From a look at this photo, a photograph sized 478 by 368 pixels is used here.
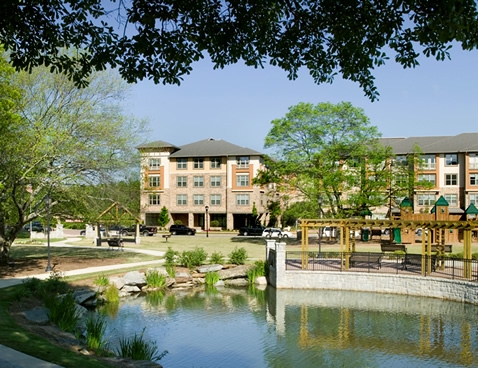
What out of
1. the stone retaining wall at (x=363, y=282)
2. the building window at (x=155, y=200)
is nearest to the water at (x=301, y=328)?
the stone retaining wall at (x=363, y=282)

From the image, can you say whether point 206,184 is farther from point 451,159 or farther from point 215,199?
point 451,159

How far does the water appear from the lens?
13.9 metres

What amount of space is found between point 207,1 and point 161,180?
6105 cm

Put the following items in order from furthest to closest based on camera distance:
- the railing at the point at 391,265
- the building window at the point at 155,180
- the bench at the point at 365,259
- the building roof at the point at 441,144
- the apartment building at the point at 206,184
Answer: the building window at the point at 155,180, the apartment building at the point at 206,184, the building roof at the point at 441,144, the bench at the point at 365,259, the railing at the point at 391,265

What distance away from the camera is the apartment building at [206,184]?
65.6 m

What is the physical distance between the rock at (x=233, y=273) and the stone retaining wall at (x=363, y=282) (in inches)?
70.4

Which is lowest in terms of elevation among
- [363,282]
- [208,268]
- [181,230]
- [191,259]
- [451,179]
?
[363,282]

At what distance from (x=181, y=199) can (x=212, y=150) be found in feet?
25.0

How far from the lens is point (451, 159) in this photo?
203 ft

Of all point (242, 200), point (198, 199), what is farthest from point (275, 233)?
point (198, 199)

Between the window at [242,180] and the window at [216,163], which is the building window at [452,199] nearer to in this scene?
the window at [242,180]

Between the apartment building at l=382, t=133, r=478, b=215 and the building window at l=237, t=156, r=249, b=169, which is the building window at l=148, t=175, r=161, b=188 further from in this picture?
the apartment building at l=382, t=133, r=478, b=215

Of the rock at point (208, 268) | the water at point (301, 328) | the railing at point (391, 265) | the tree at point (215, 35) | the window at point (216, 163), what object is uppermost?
the window at point (216, 163)

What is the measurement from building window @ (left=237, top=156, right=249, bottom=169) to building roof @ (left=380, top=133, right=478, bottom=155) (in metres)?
17.5
